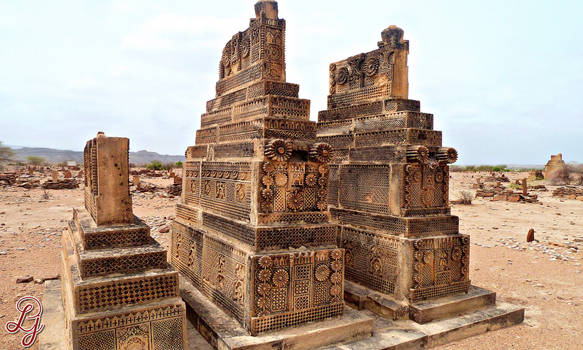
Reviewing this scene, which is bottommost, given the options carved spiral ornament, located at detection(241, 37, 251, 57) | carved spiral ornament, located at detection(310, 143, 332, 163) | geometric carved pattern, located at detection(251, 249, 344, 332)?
geometric carved pattern, located at detection(251, 249, 344, 332)

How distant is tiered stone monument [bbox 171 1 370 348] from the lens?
4.19 metres

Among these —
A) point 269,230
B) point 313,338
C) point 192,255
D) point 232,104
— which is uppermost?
point 232,104

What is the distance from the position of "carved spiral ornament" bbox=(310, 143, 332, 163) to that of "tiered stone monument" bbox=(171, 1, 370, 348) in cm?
1

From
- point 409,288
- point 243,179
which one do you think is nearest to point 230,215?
point 243,179

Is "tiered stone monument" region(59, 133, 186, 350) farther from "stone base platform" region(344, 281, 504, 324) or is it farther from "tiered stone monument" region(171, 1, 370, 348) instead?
"stone base platform" region(344, 281, 504, 324)

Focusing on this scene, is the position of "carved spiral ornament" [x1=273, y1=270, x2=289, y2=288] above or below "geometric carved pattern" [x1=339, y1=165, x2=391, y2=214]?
below

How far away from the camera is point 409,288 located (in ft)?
17.3

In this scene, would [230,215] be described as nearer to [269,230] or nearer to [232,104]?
[269,230]

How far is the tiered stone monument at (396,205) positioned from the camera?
535 cm

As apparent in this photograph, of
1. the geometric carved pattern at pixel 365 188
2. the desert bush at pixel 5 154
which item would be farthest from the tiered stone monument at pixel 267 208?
the desert bush at pixel 5 154

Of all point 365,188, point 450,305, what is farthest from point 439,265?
point 365,188

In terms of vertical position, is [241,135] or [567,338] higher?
[241,135]

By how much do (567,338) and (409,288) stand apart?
2.07 meters

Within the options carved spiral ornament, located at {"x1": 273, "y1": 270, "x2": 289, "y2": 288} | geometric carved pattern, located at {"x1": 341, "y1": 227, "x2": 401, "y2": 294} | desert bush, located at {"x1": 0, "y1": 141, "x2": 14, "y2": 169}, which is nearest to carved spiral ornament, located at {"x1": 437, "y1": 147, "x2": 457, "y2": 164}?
geometric carved pattern, located at {"x1": 341, "y1": 227, "x2": 401, "y2": 294}
